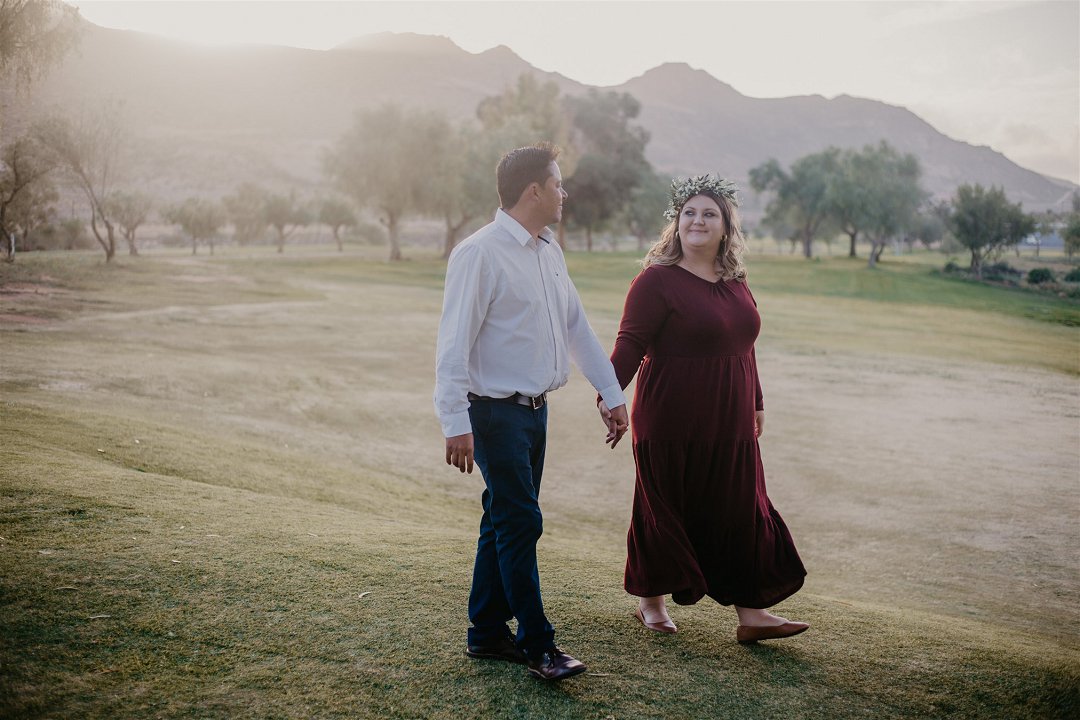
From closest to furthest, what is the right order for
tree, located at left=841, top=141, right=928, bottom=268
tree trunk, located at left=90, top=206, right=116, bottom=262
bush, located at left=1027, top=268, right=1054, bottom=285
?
1. bush, located at left=1027, top=268, right=1054, bottom=285
2. tree trunk, located at left=90, top=206, right=116, bottom=262
3. tree, located at left=841, top=141, right=928, bottom=268

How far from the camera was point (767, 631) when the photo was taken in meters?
4.00

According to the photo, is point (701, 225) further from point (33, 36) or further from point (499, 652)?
point (33, 36)

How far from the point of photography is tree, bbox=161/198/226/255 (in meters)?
45.4

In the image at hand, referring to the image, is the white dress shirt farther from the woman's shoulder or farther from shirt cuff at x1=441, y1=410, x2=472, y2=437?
the woman's shoulder

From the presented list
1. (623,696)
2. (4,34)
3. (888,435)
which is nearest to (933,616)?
(623,696)

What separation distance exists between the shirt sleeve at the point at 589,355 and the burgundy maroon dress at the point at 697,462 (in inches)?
10.3

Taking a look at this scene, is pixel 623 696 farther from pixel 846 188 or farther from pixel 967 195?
pixel 846 188

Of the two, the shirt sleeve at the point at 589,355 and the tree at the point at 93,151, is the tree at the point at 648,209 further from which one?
the shirt sleeve at the point at 589,355

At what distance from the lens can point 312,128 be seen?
16150 cm

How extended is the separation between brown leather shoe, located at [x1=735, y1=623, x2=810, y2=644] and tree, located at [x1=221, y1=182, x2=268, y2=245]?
64.7m

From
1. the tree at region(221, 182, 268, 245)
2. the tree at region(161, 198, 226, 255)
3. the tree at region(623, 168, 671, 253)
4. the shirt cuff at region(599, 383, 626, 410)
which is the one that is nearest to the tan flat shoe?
the shirt cuff at region(599, 383, 626, 410)

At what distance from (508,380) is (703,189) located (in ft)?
5.94

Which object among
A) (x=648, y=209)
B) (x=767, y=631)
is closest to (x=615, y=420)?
(x=767, y=631)

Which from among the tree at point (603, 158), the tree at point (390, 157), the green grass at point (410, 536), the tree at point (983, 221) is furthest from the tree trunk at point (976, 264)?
the tree at point (603, 158)
